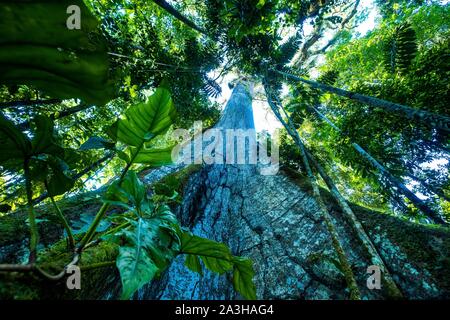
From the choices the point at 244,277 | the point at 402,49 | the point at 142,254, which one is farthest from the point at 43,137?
the point at 402,49

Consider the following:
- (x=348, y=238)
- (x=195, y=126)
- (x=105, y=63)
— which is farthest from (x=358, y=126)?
(x=195, y=126)

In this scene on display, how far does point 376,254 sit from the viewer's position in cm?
175

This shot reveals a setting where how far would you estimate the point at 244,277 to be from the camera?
57.6 inches

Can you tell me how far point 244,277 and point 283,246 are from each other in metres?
1.04

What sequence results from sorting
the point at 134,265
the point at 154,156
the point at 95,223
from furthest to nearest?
the point at 154,156 < the point at 95,223 < the point at 134,265

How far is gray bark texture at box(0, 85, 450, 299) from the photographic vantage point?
5.24ft

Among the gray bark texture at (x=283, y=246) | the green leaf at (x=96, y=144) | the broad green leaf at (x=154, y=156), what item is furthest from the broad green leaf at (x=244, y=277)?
the green leaf at (x=96, y=144)

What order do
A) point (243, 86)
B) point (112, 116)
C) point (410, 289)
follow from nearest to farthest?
1. point (410, 289)
2. point (112, 116)
3. point (243, 86)

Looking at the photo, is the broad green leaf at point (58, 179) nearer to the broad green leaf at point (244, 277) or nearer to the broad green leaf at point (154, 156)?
the broad green leaf at point (154, 156)

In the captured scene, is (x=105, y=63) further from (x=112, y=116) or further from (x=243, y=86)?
(x=243, y=86)

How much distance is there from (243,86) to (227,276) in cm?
954

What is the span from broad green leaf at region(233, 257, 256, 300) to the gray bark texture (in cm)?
62

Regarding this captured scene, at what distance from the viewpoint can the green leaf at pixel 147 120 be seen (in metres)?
1.20

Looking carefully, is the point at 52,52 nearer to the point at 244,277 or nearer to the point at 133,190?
the point at 133,190
